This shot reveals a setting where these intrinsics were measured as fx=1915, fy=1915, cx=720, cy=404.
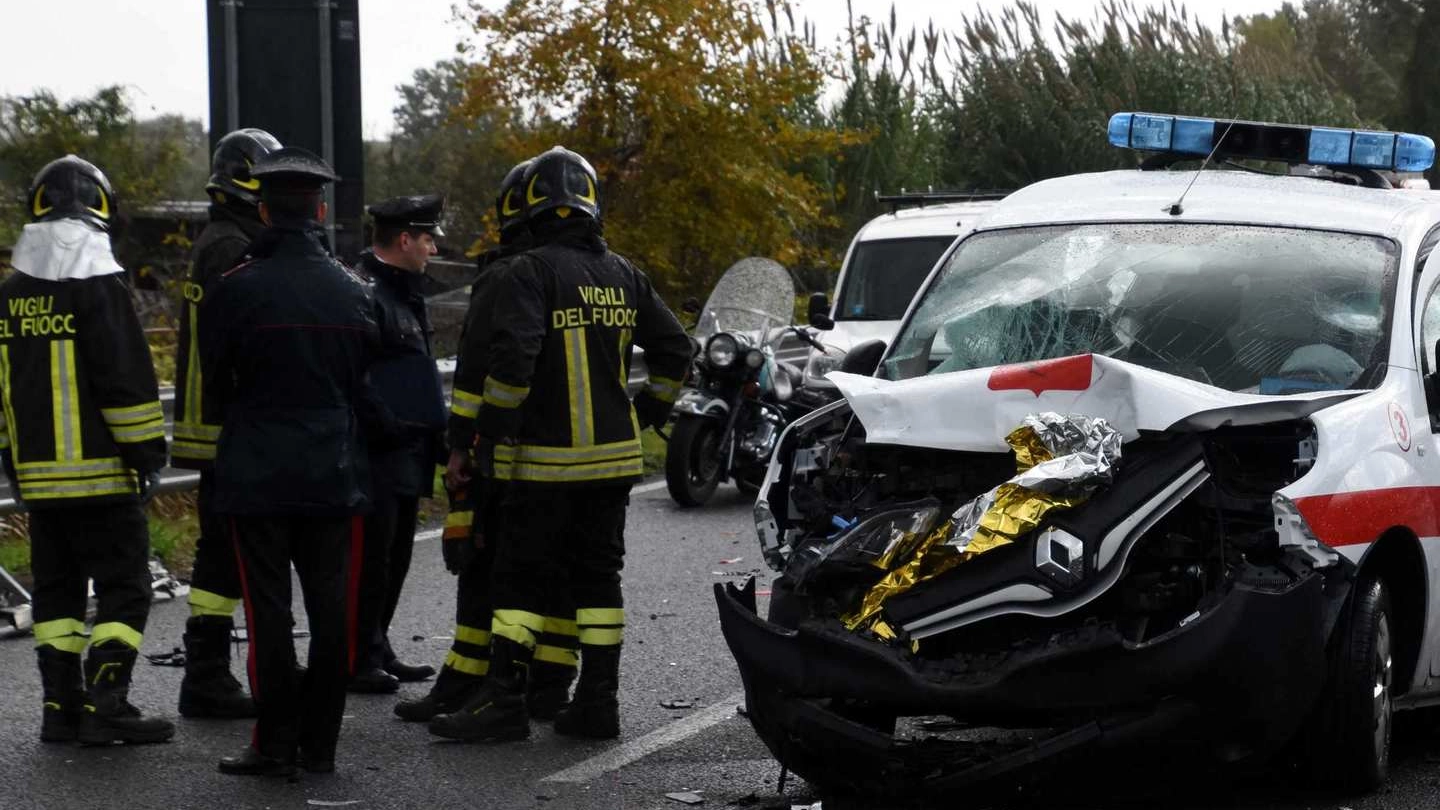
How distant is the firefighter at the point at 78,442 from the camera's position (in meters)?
6.01

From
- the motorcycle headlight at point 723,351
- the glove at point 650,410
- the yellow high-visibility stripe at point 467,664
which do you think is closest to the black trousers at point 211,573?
the yellow high-visibility stripe at point 467,664

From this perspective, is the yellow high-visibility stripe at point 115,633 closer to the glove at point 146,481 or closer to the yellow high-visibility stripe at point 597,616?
the glove at point 146,481

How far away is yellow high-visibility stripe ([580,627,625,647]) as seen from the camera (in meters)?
6.25

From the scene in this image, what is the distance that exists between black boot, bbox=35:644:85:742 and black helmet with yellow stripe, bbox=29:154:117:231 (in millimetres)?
1389

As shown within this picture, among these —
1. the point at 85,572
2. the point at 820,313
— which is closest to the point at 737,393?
the point at 820,313

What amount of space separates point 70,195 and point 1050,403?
10.6 feet

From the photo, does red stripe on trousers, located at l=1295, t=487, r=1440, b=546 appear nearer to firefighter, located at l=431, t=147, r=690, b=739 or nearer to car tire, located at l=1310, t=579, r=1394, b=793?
car tire, located at l=1310, t=579, r=1394, b=793

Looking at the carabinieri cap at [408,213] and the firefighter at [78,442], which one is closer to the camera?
the firefighter at [78,442]

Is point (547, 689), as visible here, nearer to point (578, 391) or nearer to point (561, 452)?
point (561, 452)

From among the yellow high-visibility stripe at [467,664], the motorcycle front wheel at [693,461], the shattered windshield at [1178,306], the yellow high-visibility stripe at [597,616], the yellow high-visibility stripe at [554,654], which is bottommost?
the motorcycle front wheel at [693,461]

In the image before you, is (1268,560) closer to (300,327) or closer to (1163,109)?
(300,327)

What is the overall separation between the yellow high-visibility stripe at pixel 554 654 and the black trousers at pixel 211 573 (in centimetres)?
107

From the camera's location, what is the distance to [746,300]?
12242 mm

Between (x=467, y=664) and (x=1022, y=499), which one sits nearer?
(x=1022, y=499)
